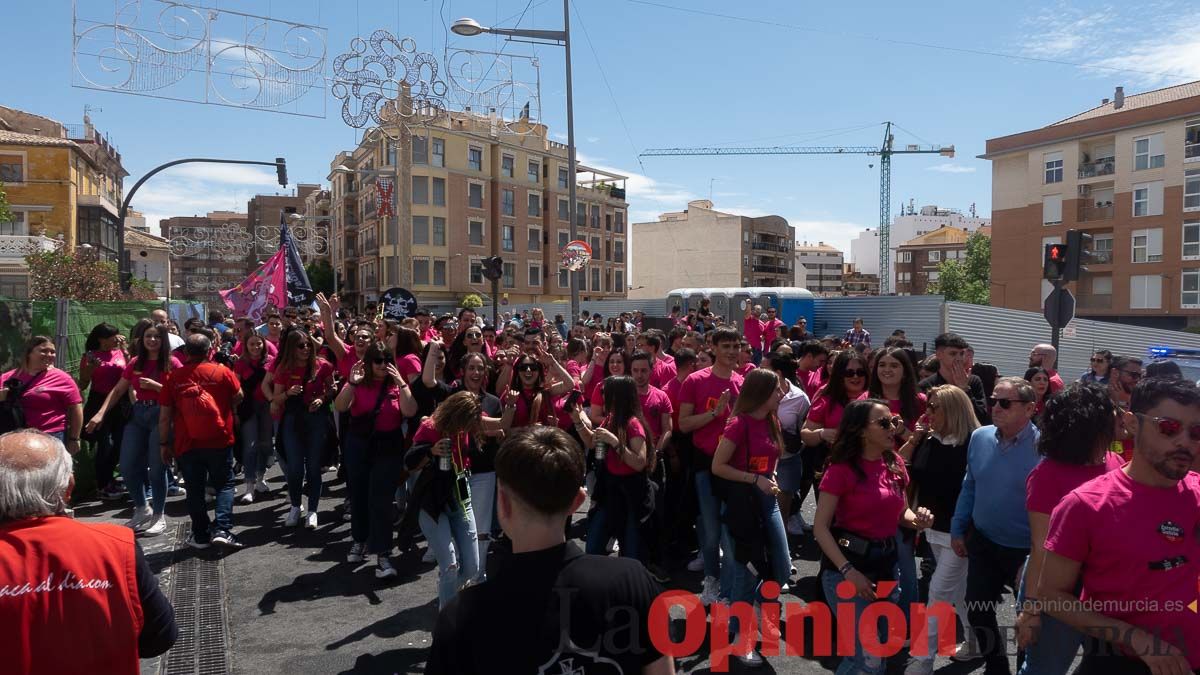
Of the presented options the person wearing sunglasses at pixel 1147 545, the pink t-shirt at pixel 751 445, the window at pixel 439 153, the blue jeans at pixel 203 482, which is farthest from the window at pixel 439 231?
the person wearing sunglasses at pixel 1147 545

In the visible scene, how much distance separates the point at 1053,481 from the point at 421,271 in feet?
168

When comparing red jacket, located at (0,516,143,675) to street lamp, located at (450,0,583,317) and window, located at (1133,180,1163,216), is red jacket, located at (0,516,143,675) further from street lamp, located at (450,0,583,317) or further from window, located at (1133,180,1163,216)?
window, located at (1133,180,1163,216)

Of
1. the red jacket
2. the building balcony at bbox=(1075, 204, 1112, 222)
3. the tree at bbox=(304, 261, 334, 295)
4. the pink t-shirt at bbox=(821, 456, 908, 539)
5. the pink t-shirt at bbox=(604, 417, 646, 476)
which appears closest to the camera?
the red jacket

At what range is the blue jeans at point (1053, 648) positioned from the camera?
3.02 metres

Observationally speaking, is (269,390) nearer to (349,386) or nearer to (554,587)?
(349,386)

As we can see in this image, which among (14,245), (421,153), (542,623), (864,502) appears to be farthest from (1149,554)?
(421,153)

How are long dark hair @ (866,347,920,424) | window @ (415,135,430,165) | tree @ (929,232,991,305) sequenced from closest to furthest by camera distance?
long dark hair @ (866,347,920,424) → window @ (415,135,430,165) → tree @ (929,232,991,305)

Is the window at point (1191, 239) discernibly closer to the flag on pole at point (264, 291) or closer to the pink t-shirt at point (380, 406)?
the flag on pole at point (264, 291)

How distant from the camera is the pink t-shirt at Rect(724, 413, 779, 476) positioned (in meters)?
4.73

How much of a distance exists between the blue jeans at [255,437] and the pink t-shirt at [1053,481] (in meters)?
7.41

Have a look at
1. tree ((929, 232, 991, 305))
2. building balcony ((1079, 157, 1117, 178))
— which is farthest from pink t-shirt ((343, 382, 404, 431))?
tree ((929, 232, 991, 305))

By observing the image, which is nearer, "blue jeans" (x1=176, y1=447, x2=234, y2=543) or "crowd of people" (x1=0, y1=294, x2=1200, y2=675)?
"crowd of people" (x1=0, y1=294, x2=1200, y2=675)

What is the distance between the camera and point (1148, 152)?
137ft

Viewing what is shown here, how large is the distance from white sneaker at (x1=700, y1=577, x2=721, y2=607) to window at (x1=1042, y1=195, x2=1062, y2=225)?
1929 inches
